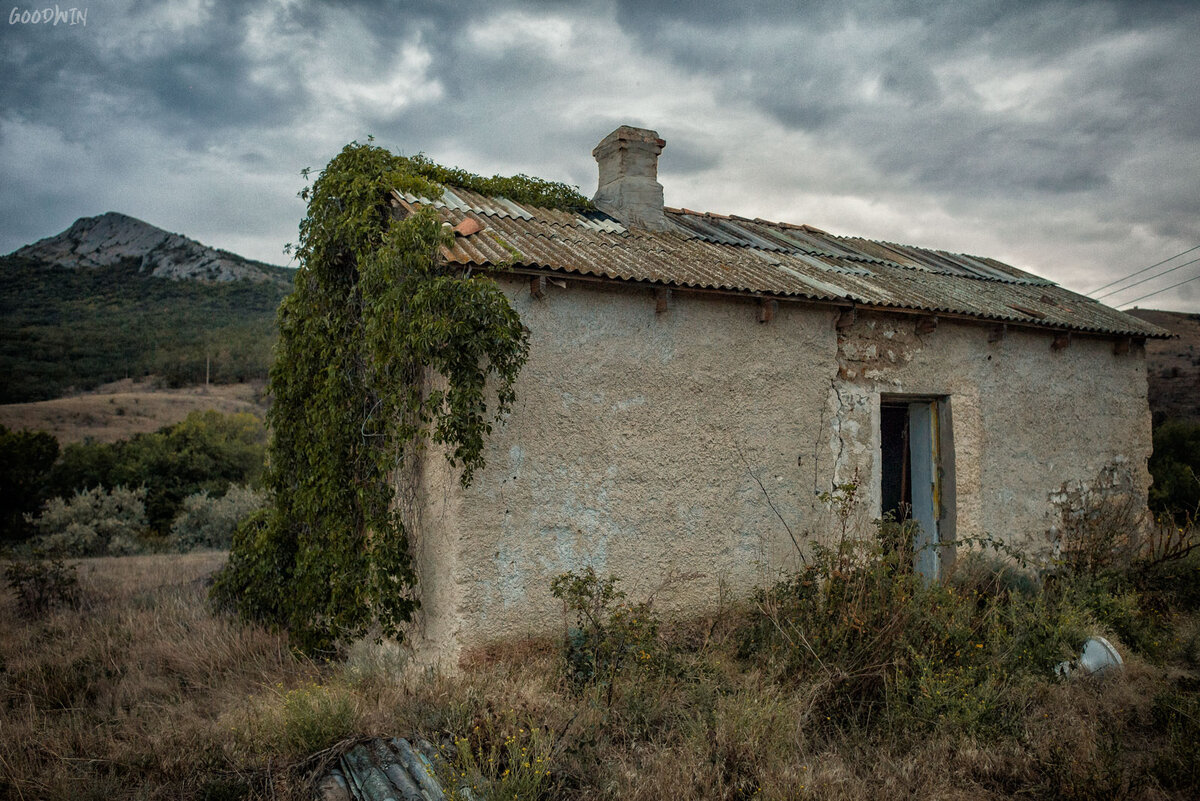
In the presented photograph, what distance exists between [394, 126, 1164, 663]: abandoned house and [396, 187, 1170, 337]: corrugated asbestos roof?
A: 0.04 meters

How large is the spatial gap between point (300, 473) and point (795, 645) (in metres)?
3.99

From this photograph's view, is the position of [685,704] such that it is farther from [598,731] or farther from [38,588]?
[38,588]

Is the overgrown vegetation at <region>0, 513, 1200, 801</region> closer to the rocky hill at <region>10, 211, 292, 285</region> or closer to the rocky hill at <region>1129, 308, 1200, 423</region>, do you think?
the rocky hill at <region>1129, 308, 1200, 423</region>

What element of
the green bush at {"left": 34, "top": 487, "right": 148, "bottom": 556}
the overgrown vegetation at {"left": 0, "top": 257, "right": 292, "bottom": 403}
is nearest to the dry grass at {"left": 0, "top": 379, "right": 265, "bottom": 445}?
the overgrown vegetation at {"left": 0, "top": 257, "right": 292, "bottom": 403}

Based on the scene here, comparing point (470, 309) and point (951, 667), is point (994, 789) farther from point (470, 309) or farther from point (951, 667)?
point (470, 309)

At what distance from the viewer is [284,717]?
12.7 ft

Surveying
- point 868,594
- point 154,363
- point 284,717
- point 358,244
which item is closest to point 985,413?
point 868,594

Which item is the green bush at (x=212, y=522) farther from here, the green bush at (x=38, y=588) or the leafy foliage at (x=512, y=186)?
the leafy foliage at (x=512, y=186)

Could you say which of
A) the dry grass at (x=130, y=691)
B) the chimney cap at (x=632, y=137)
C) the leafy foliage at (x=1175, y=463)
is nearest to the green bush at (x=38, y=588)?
the dry grass at (x=130, y=691)

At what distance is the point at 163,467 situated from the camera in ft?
58.7

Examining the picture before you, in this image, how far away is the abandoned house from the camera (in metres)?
4.95

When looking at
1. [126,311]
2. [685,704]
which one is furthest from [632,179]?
[126,311]

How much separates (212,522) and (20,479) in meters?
5.18

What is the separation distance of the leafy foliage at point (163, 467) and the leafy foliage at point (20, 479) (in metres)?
0.63
